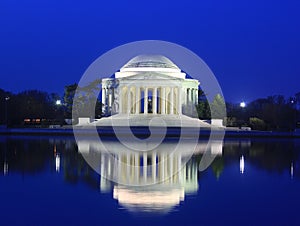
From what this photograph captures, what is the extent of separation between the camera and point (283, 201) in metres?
14.9

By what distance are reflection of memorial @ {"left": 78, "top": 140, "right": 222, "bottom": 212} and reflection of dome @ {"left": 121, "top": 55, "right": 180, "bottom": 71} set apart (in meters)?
58.8

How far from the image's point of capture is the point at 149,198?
14.9 metres

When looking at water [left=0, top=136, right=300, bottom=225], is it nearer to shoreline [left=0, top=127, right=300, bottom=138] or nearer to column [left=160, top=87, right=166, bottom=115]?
shoreline [left=0, top=127, right=300, bottom=138]

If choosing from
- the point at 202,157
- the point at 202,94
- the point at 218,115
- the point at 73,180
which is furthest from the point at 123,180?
the point at 202,94

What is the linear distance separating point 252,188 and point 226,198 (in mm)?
2418

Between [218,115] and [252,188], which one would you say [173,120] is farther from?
[252,188]

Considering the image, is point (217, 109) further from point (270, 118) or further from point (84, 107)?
point (84, 107)

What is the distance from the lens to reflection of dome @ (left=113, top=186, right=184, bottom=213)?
13547 mm

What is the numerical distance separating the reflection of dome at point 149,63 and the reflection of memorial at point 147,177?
58.8 metres

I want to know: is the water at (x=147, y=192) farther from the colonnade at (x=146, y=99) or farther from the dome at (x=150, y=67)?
the dome at (x=150, y=67)

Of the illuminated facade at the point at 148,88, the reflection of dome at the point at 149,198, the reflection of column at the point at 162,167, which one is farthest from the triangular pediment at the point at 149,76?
the reflection of dome at the point at 149,198

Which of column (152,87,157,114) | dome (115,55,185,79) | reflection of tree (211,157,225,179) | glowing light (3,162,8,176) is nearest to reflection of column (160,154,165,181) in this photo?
reflection of tree (211,157,225,179)

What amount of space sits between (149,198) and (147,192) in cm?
106

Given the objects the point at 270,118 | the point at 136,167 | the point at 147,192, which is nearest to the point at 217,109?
the point at 270,118
